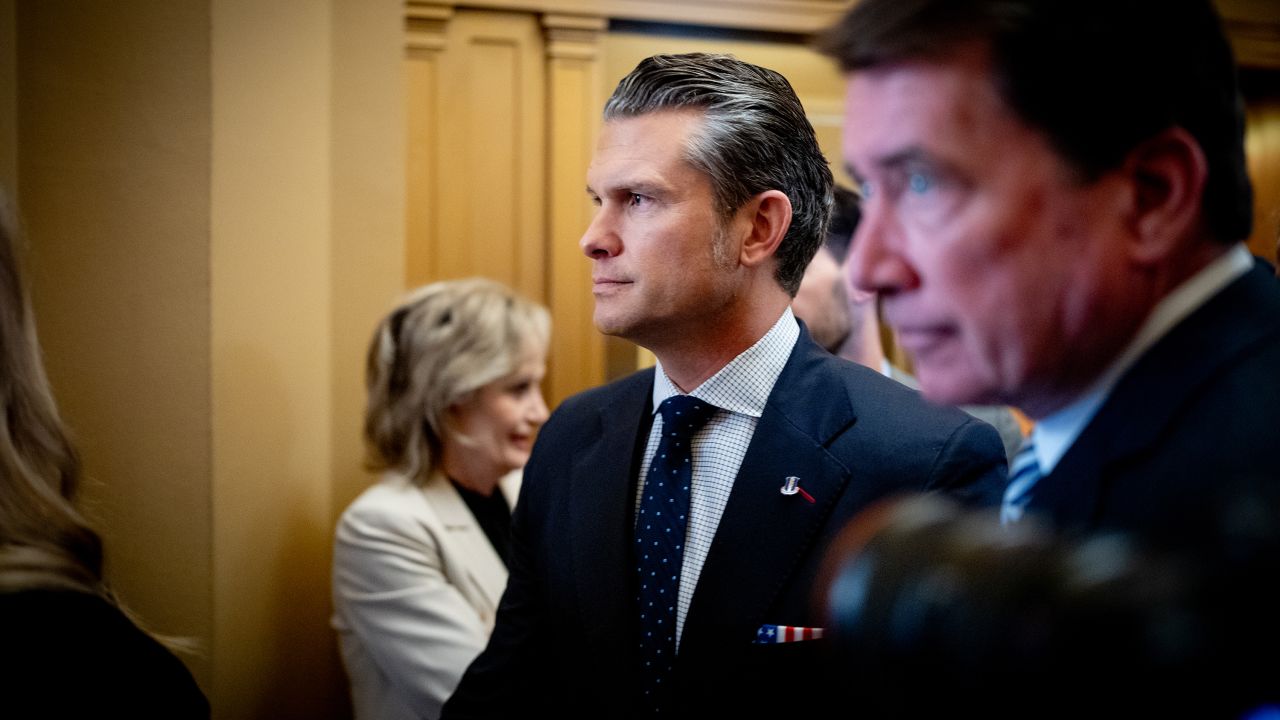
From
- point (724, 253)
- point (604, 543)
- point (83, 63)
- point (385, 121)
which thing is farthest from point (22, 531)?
point (385, 121)

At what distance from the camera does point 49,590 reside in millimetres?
1336

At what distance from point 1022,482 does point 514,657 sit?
109cm

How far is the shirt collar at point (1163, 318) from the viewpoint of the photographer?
84cm

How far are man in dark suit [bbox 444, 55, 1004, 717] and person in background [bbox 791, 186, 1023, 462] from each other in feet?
3.42

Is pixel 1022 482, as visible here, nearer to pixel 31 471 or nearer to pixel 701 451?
pixel 701 451

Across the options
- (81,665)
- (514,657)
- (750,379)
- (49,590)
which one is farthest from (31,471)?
(750,379)

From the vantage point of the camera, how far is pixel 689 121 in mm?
1823

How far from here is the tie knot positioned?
177cm

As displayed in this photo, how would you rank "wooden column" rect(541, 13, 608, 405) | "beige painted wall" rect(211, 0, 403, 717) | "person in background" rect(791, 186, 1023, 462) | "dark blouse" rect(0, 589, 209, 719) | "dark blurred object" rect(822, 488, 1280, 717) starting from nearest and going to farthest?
1. "dark blurred object" rect(822, 488, 1280, 717)
2. "dark blouse" rect(0, 589, 209, 719)
3. "beige painted wall" rect(211, 0, 403, 717)
4. "person in background" rect(791, 186, 1023, 462)
5. "wooden column" rect(541, 13, 608, 405)

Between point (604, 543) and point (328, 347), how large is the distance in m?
1.75

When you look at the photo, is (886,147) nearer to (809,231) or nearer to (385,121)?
(809,231)

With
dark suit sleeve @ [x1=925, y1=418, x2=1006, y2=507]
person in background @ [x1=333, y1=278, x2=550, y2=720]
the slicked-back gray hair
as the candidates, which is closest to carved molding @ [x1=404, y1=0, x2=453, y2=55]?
person in background @ [x1=333, y1=278, x2=550, y2=720]

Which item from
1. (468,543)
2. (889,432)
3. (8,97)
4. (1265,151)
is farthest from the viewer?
→ (1265,151)

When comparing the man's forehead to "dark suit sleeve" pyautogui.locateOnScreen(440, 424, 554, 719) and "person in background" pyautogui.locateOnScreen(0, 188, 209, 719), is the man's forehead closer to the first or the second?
"person in background" pyautogui.locateOnScreen(0, 188, 209, 719)
